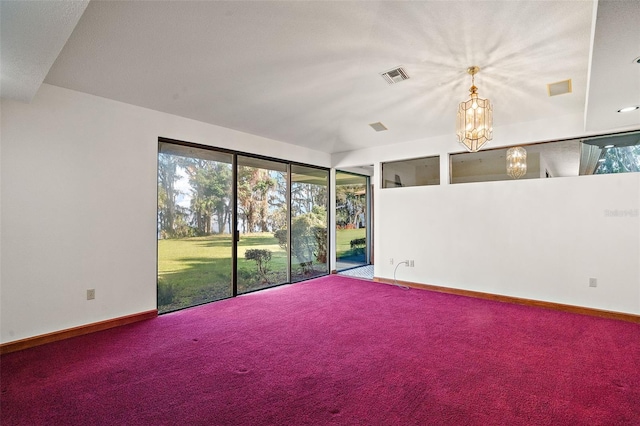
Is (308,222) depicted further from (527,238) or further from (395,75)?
(527,238)

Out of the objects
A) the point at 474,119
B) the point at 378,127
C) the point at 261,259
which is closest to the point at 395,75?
the point at 474,119

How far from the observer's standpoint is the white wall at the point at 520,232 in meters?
3.76

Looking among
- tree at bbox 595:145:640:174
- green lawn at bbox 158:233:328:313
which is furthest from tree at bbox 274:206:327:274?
tree at bbox 595:145:640:174

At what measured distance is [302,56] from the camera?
282 cm

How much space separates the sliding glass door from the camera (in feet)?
13.6

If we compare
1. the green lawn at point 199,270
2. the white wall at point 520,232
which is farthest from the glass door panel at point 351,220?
the green lawn at point 199,270

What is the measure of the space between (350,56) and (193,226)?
9.97ft

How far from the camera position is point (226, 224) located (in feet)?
15.4

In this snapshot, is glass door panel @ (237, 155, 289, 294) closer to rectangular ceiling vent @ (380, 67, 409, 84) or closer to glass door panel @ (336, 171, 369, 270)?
glass door panel @ (336, 171, 369, 270)

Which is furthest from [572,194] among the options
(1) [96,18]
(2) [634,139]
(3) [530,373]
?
(1) [96,18]

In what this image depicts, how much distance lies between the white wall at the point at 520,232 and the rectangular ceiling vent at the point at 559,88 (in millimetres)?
808

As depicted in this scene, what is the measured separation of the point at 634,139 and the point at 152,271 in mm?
6207

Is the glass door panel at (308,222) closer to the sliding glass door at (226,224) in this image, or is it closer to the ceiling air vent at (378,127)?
the sliding glass door at (226,224)

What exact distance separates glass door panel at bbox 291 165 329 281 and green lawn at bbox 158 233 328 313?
2.99ft
